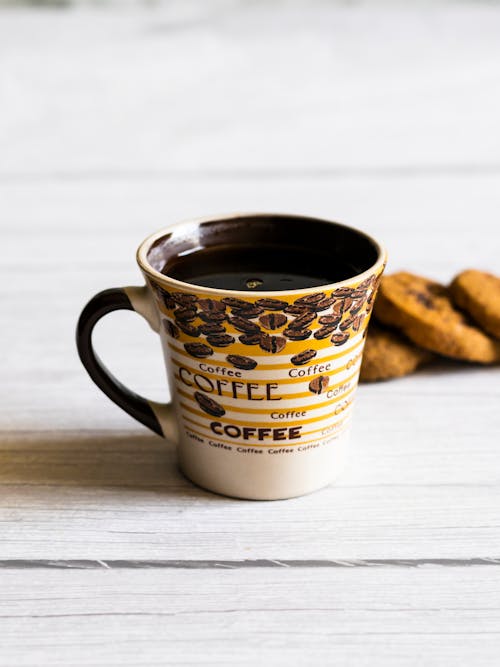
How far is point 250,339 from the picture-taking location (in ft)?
1.72

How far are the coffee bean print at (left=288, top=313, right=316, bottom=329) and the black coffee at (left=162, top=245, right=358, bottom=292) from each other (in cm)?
5

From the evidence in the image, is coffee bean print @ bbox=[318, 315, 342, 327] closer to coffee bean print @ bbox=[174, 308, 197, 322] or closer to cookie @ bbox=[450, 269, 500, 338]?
coffee bean print @ bbox=[174, 308, 197, 322]

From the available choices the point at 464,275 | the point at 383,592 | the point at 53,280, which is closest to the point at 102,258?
Answer: the point at 53,280

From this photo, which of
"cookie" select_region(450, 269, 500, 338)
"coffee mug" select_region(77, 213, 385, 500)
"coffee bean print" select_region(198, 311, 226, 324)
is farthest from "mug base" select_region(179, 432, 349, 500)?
"cookie" select_region(450, 269, 500, 338)

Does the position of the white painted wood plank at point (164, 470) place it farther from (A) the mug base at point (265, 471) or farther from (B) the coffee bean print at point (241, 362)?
(B) the coffee bean print at point (241, 362)

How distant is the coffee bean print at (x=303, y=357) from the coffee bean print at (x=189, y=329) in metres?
0.06

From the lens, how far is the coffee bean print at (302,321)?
519 mm

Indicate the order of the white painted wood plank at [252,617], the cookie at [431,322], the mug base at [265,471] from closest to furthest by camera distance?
the white painted wood plank at [252,617]
the mug base at [265,471]
the cookie at [431,322]

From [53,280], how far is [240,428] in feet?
1.80

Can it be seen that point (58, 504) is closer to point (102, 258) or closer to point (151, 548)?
point (151, 548)

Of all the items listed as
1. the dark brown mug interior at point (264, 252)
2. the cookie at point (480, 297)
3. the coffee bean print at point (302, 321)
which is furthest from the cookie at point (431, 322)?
the coffee bean print at point (302, 321)

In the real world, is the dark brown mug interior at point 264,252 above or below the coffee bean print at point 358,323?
above

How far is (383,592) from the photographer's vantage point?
0.51m

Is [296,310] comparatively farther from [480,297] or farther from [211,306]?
[480,297]
